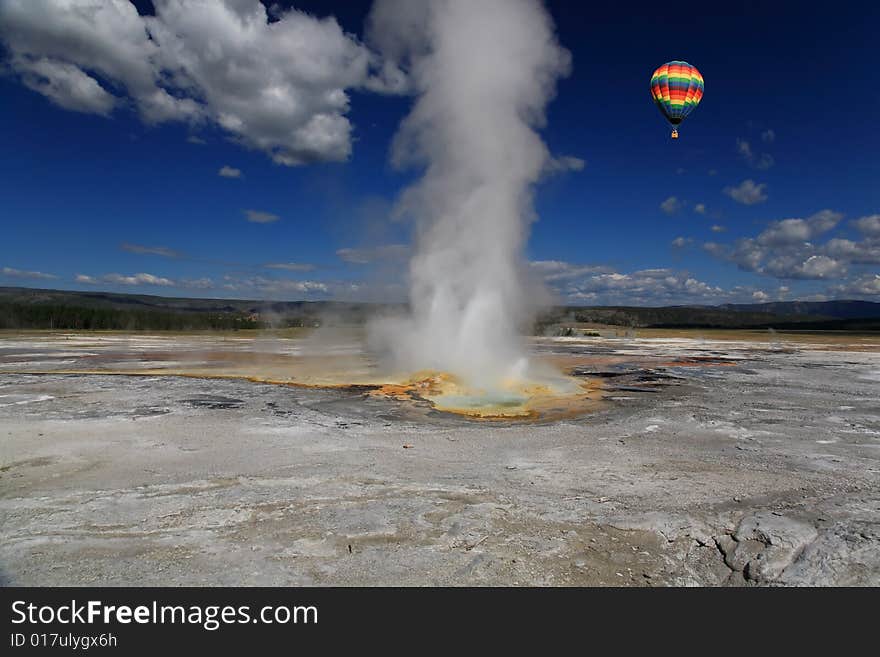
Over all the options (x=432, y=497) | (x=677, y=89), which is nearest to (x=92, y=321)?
(x=677, y=89)

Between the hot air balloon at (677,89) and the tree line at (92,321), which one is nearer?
the hot air balloon at (677,89)

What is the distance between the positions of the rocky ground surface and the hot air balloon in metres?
15.1

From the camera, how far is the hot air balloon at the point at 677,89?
21.4 meters

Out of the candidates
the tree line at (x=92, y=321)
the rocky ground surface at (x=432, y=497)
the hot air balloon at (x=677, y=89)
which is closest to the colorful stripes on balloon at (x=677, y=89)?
the hot air balloon at (x=677, y=89)

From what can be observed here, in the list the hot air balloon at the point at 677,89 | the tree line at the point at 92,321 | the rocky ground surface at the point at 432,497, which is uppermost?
the hot air balloon at the point at 677,89

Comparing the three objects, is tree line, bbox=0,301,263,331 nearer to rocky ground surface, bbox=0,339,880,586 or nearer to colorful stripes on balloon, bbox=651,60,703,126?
colorful stripes on balloon, bbox=651,60,703,126

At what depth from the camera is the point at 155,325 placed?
66.4m

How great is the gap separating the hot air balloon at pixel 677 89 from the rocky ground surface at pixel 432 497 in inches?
595

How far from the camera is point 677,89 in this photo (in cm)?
2142

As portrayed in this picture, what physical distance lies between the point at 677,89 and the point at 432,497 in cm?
2165

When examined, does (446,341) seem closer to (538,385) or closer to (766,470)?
(538,385)

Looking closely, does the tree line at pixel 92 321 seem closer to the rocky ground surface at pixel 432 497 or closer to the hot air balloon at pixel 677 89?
the hot air balloon at pixel 677 89
